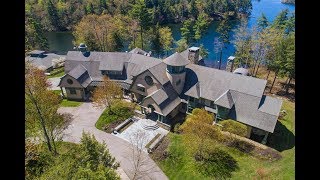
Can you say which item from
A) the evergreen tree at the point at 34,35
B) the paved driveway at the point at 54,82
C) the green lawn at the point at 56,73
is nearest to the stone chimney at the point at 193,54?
the paved driveway at the point at 54,82

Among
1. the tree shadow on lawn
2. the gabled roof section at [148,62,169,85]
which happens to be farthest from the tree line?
the gabled roof section at [148,62,169,85]

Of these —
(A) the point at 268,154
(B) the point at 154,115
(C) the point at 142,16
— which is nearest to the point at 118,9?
(C) the point at 142,16

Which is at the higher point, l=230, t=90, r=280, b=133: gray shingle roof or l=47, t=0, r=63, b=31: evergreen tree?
l=47, t=0, r=63, b=31: evergreen tree

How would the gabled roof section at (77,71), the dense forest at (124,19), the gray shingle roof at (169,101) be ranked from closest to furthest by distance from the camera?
the gray shingle roof at (169,101)
the gabled roof section at (77,71)
the dense forest at (124,19)

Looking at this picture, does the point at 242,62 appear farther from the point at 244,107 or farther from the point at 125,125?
the point at 125,125

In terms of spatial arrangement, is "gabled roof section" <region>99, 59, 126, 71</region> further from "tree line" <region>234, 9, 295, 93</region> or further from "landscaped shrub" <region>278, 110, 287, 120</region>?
"tree line" <region>234, 9, 295, 93</region>

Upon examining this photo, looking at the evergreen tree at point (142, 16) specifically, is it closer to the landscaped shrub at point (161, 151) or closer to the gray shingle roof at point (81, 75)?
the gray shingle roof at point (81, 75)
